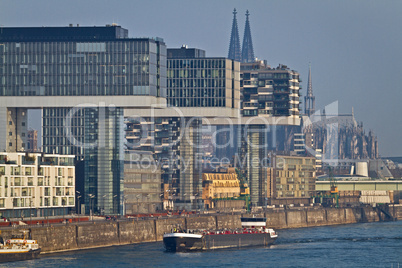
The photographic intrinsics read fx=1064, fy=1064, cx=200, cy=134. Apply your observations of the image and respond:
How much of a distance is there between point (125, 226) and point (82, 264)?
41060 mm

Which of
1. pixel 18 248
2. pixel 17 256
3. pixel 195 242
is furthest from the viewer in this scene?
pixel 195 242

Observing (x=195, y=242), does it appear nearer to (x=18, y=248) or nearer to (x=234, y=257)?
(x=234, y=257)

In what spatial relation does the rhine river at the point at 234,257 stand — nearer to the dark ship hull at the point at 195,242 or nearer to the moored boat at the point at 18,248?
the moored boat at the point at 18,248

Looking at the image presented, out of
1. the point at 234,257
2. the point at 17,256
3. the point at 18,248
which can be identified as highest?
the point at 18,248

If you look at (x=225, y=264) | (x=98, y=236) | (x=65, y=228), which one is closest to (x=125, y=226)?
(x=98, y=236)

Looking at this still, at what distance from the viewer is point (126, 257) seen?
16800cm

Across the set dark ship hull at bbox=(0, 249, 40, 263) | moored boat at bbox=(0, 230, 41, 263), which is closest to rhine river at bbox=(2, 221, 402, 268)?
dark ship hull at bbox=(0, 249, 40, 263)

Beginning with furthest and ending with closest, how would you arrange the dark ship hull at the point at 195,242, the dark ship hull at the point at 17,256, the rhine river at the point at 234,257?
the dark ship hull at the point at 195,242, the rhine river at the point at 234,257, the dark ship hull at the point at 17,256

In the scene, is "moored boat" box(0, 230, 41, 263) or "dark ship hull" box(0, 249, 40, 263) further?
"moored boat" box(0, 230, 41, 263)

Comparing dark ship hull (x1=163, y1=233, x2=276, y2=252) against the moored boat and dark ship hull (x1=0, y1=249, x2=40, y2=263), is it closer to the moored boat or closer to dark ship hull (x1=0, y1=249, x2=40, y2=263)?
the moored boat

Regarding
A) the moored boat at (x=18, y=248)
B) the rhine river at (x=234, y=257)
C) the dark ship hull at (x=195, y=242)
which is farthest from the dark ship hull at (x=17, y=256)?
the dark ship hull at (x=195, y=242)

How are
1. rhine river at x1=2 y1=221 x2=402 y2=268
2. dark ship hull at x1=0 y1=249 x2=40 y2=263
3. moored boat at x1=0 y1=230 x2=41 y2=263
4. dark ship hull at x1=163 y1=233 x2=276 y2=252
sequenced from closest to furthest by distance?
dark ship hull at x1=0 y1=249 x2=40 y2=263 → moored boat at x1=0 y1=230 x2=41 y2=263 → rhine river at x1=2 y1=221 x2=402 y2=268 → dark ship hull at x1=163 y1=233 x2=276 y2=252

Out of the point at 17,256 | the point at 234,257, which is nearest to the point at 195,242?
the point at 234,257

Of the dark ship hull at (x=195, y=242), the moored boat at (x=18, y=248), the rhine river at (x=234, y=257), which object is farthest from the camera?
the dark ship hull at (x=195, y=242)
